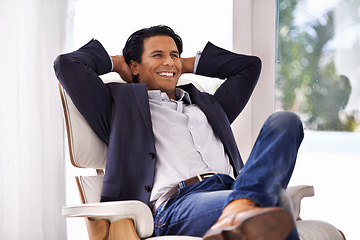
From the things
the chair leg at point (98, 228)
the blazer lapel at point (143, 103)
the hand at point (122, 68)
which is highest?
the hand at point (122, 68)

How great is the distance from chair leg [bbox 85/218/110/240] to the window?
135 centimetres

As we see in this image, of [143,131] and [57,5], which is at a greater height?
[57,5]

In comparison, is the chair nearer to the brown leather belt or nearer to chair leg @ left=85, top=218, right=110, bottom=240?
chair leg @ left=85, top=218, right=110, bottom=240

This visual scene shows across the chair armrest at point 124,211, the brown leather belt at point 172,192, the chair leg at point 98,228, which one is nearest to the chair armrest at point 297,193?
the brown leather belt at point 172,192

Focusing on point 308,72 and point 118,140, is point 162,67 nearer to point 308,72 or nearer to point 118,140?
point 118,140

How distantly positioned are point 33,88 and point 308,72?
146 centimetres

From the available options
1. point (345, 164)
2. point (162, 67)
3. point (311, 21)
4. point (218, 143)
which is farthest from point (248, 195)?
point (311, 21)

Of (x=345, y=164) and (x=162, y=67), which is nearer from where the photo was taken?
(x=162, y=67)

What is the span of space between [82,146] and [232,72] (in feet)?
2.86

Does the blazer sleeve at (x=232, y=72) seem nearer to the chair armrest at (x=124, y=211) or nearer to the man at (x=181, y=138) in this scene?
the man at (x=181, y=138)

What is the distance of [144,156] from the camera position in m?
1.92

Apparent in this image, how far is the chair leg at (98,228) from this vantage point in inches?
68.7

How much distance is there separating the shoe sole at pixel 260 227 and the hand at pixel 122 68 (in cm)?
123

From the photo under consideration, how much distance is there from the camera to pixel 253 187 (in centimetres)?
129
